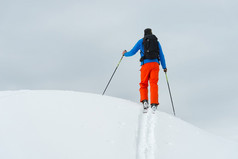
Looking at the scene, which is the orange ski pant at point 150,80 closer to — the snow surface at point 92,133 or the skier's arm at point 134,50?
the skier's arm at point 134,50

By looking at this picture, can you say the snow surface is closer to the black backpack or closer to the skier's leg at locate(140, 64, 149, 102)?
the skier's leg at locate(140, 64, 149, 102)

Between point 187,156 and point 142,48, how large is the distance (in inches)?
172

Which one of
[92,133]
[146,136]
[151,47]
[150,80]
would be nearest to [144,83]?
[150,80]

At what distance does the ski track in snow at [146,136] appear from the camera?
17.0 feet

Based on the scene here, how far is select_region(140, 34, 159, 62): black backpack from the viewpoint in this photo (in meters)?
8.59

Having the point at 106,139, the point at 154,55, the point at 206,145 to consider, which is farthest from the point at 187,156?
the point at 154,55

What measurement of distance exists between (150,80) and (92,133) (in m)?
3.43

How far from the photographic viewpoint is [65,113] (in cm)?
654

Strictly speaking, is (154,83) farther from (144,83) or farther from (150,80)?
(144,83)

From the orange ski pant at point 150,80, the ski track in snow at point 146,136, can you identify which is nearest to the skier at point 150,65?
the orange ski pant at point 150,80

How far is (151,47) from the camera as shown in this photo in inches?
339

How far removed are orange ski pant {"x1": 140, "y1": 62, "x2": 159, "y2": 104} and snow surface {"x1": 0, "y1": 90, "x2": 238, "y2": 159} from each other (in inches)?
35.9

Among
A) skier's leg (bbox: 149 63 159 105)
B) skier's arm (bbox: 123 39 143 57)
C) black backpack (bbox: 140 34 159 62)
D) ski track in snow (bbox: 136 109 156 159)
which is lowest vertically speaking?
ski track in snow (bbox: 136 109 156 159)

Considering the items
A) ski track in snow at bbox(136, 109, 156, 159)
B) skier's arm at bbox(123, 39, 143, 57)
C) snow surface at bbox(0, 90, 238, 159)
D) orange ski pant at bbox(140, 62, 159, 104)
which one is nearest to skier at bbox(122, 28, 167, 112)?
orange ski pant at bbox(140, 62, 159, 104)
